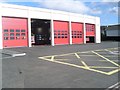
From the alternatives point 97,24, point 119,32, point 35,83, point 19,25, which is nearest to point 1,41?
point 19,25

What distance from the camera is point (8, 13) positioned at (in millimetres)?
27578

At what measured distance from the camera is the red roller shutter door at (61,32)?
3503 cm

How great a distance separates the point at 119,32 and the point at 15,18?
152 feet

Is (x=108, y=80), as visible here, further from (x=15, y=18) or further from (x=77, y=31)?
(x=77, y=31)

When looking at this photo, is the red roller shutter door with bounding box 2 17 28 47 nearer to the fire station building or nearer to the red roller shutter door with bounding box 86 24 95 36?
the fire station building

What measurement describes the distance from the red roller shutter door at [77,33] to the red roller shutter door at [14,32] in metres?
12.0

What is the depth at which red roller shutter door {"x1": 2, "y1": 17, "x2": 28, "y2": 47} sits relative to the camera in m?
27.5

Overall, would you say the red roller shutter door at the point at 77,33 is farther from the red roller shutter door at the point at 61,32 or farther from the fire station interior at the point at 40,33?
the fire station interior at the point at 40,33

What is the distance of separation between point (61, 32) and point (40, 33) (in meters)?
6.01

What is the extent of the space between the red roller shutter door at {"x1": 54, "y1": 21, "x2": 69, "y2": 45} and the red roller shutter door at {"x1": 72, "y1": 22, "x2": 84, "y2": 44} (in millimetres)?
1861

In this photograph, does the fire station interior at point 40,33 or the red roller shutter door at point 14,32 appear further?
the fire station interior at point 40,33

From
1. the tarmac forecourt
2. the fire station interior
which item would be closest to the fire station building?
the fire station interior

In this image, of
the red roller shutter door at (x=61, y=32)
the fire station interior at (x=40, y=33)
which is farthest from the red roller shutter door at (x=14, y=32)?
the fire station interior at (x=40, y=33)

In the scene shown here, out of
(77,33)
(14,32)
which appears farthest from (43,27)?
(14,32)
